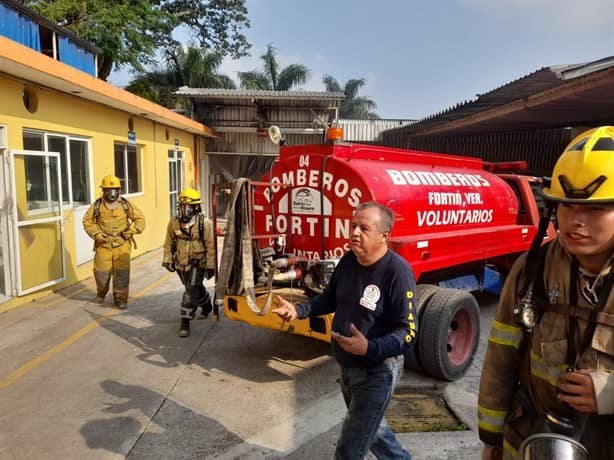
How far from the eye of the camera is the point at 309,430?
3.47 meters

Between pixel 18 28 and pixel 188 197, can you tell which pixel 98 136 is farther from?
pixel 188 197

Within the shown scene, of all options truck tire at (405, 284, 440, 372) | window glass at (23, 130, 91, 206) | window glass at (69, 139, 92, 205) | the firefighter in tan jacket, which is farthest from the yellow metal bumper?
window glass at (69, 139, 92, 205)

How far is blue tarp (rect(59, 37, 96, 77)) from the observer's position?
11.6 meters

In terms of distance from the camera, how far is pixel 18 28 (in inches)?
383

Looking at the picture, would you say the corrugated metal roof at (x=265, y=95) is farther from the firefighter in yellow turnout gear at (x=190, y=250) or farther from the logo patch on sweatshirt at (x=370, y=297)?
the logo patch on sweatshirt at (x=370, y=297)

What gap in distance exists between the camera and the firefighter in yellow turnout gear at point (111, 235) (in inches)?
259

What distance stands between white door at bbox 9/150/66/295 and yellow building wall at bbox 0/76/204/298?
0.12m

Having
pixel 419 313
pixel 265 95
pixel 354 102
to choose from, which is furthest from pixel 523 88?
pixel 354 102

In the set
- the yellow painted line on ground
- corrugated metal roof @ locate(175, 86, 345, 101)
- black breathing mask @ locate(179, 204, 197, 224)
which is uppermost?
corrugated metal roof @ locate(175, 86, 345, 101)

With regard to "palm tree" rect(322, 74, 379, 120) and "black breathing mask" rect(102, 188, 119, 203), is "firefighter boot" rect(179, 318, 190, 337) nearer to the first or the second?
"black breathing mask" rect(102, 188, 119, 203)

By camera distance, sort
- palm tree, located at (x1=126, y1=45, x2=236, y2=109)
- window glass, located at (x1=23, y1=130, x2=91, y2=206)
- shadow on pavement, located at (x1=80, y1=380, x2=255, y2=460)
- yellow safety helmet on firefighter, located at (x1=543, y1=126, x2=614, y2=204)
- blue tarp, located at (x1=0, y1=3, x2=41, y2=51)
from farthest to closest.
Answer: palm tree, located at (x1=126, y1=45, x2=236, y2=109), blue tarp, located at (x1=0, y1=3, x2=41, y2=51), window glass, located at (x1=23, y1=130, x2=91, y2=206), shadow on pavement, located at (x1=80, y1=380, x2=255, y2=460), yellow safety helmet on firefighter, located at (x1=543, y1=126, x2=614, y2=204)

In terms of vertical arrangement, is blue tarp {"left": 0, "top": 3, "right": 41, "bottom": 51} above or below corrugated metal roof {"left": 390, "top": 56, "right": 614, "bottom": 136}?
above

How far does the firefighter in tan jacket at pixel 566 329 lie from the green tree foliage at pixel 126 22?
793 inches

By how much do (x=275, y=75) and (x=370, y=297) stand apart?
28433 mm
